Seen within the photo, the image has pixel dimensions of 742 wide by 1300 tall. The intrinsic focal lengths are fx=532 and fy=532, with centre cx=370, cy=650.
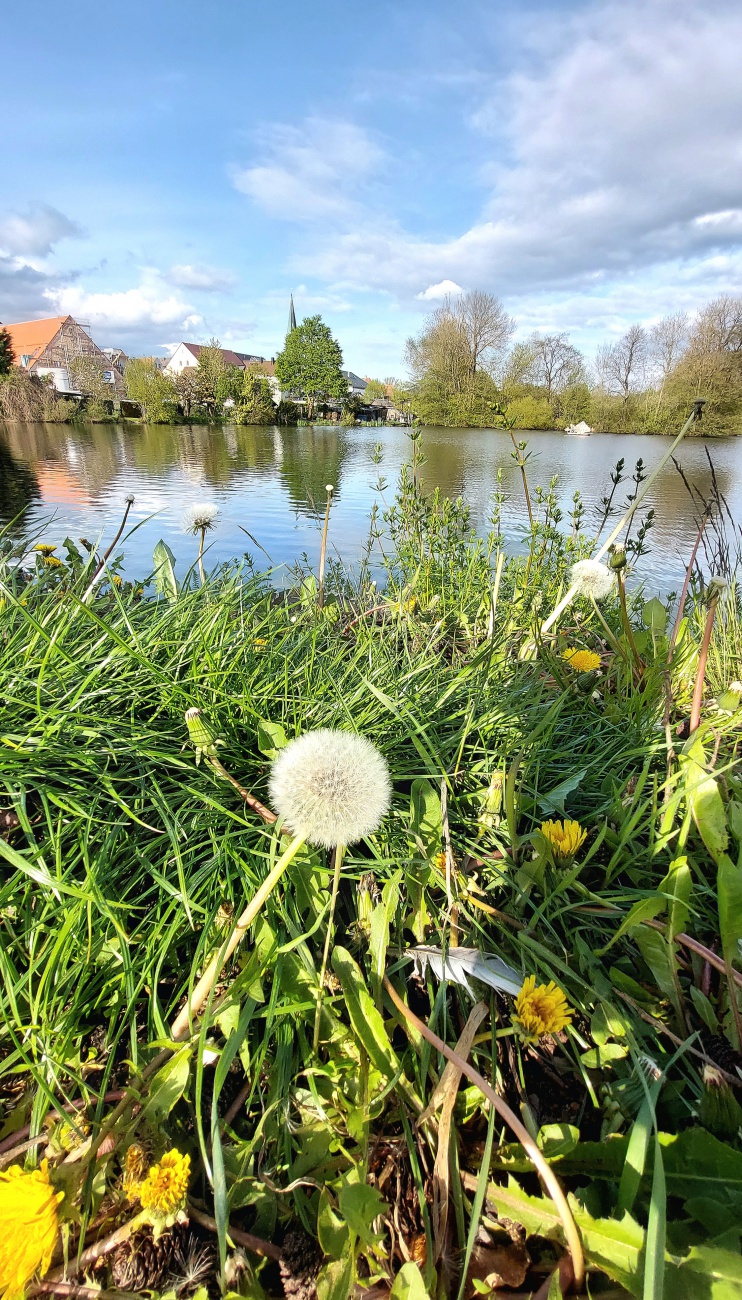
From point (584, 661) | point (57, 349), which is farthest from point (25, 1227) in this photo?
point (57, 349)

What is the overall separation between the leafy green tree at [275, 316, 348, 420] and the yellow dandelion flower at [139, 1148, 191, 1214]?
58.5m

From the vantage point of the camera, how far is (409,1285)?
0.58m

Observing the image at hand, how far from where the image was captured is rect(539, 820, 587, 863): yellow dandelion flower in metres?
1.04

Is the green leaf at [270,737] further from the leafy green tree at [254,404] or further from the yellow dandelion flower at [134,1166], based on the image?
the leafy green tree at [254,404]

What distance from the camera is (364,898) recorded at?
964mm

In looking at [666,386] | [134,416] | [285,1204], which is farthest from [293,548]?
[134,416]

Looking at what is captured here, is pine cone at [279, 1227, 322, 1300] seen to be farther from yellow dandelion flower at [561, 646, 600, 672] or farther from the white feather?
yellow dandelion flower at [561, 646, 600, 672]

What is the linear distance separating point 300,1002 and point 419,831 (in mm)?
351

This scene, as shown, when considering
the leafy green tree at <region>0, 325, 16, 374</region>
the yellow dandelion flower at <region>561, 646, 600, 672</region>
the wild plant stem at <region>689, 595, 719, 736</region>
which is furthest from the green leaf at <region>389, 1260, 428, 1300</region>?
the leafy green tree at <region>0, 325, 16, 374</region>

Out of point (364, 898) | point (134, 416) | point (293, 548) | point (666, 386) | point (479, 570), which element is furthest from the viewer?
point (134, 416)

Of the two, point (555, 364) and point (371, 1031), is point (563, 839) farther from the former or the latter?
point (555, 364)

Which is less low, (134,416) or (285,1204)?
(134,416)

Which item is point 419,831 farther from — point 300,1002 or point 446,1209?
point 446,1209

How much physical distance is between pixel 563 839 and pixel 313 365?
61091 mm
